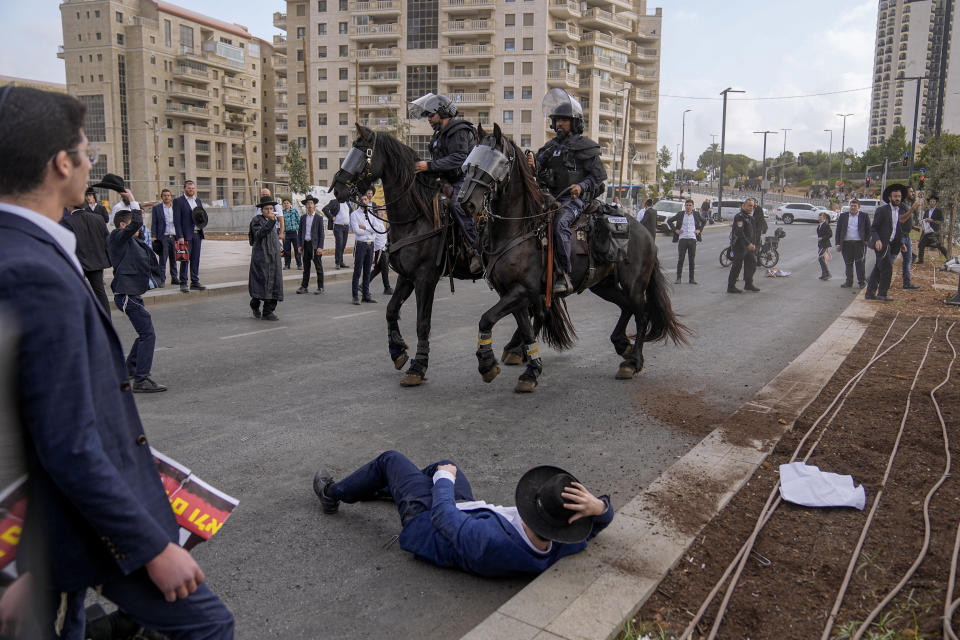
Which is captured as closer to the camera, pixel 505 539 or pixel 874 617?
pixel 874 617

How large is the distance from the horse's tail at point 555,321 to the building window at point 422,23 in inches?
3061

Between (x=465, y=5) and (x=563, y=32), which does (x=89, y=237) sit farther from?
(x=563, y=32)

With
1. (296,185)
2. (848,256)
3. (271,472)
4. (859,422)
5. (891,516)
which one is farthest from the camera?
(296,185)

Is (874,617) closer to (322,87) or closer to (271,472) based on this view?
(271,472)

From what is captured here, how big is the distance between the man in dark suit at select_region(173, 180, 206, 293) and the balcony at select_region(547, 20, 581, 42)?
70014 mm

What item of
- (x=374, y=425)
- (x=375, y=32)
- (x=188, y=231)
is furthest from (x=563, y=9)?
(x=374, y=425)

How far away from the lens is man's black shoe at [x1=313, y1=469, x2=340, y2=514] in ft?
14.1

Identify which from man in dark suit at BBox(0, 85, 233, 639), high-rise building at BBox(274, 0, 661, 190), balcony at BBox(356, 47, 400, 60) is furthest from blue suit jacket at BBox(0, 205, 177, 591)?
balcony at BBox(356, 47, 400, 60)

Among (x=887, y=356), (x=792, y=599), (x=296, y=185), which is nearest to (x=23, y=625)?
(x=792, y=599)

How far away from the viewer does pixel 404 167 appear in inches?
309

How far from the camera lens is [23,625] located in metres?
1.65

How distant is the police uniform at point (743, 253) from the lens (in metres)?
16.5

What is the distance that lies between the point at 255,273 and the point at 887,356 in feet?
30.3

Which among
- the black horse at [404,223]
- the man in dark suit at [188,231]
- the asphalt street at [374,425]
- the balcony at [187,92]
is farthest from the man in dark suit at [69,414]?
the balcony at [187,92]
